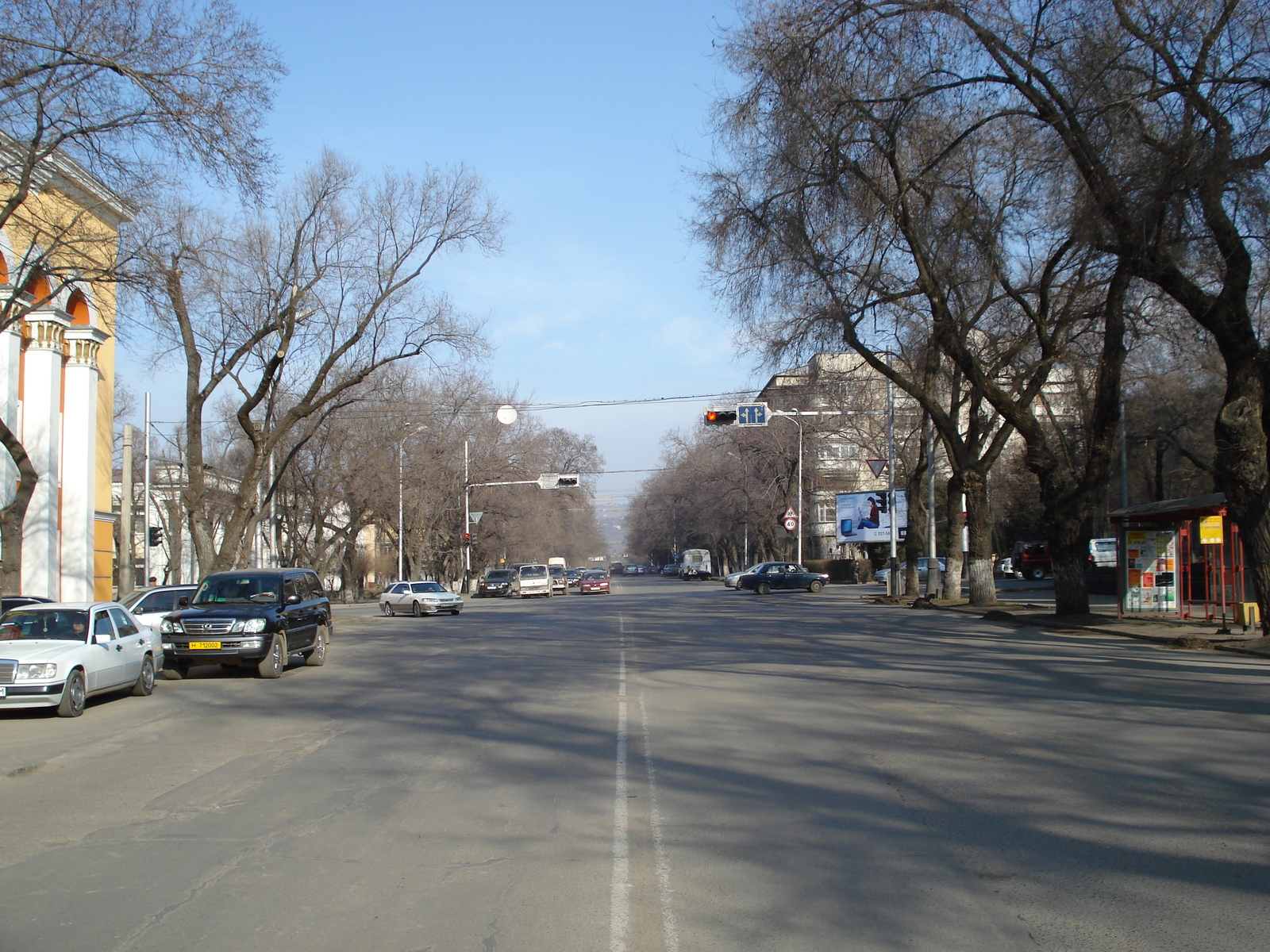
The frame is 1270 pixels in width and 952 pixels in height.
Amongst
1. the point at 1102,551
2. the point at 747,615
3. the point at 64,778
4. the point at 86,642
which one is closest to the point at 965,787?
the point at 64,778

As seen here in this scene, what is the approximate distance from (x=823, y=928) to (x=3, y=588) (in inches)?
745

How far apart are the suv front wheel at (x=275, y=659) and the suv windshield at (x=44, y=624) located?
144 inches

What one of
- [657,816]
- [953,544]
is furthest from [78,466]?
[953,544]

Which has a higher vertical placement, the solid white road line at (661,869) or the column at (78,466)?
the column at (78,466)

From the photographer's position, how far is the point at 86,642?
13867 mm

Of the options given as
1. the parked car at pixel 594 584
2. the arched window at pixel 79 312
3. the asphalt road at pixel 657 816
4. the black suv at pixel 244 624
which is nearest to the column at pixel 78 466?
the arched window at pixel 79 312

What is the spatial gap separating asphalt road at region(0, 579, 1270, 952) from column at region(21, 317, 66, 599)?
46.1ft

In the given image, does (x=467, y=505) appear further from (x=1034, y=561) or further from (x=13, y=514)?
(x=13, y=514)

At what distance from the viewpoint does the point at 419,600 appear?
41.0 metres

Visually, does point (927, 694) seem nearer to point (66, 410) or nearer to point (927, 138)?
point (927, 138)

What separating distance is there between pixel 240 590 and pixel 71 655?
17.3ft

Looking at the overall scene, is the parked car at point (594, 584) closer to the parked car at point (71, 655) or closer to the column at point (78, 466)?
the column at point (78, 466)

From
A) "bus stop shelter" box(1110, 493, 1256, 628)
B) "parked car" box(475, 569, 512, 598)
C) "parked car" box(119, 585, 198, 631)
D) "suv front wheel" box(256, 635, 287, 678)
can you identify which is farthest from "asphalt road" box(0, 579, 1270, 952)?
"parked car" box(475, 569, 512, 598)

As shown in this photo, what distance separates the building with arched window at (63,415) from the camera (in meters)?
24.3
